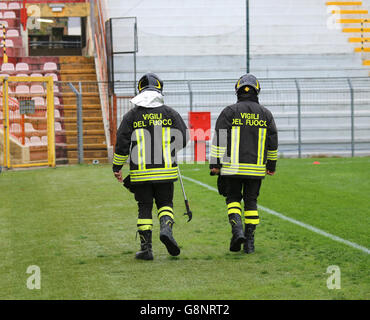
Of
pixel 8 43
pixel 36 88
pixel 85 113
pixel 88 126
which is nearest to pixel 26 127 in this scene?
pixel 36 88

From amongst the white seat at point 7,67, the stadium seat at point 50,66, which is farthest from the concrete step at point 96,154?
the white seat at point 7,67

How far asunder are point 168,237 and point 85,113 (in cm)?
1642

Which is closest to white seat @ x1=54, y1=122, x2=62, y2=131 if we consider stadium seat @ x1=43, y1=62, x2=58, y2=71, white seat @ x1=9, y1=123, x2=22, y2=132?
white seat @ x1=9, y1=123, x2=22, y2=132

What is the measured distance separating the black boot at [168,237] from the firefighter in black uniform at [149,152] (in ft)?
0.03

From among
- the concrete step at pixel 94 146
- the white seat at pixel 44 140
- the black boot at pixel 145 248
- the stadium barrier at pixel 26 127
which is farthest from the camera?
the concrete step at pixel 94 146

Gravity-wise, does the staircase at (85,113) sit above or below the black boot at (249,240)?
above

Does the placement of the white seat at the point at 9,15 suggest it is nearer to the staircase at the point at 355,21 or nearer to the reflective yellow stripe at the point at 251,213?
the staircase at the point at 355,21

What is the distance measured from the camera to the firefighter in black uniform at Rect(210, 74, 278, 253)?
308 inches

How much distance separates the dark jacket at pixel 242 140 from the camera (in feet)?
25.7

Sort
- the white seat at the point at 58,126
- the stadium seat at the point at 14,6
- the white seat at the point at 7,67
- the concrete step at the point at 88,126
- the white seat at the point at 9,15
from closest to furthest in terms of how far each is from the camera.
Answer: the white seat at the point at 58,126 → the concrete step at the point at 88,126 → the white seat at the point at 7,67 → the white seat at the point at 9,15 → the stadium seat at the point at 14,6

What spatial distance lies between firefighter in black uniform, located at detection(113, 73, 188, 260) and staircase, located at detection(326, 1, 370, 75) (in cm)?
2503

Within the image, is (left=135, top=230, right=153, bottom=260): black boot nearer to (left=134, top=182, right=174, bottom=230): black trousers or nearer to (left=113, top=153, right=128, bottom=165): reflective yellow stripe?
(left=134, top=182, right=174, bottom=230): black trousers

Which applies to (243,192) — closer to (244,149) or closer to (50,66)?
(244,149)
